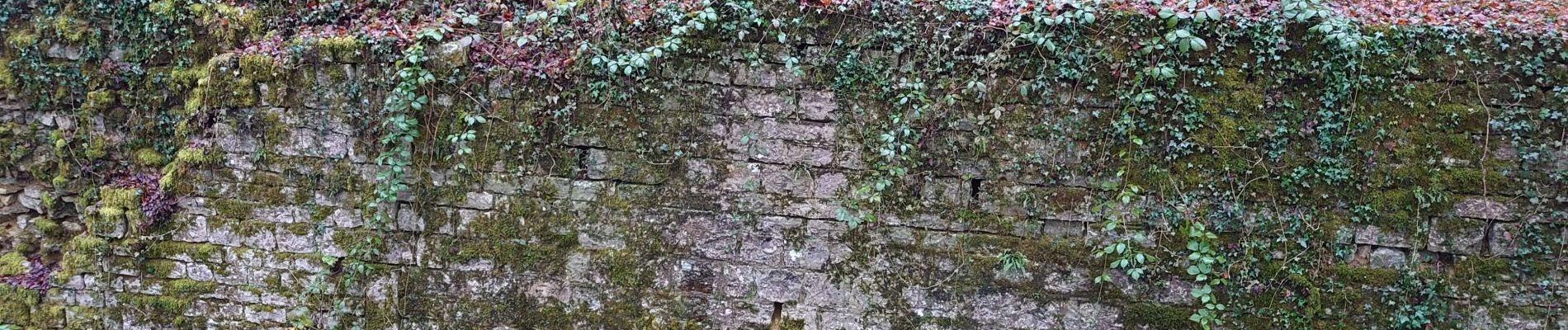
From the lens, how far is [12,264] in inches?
160

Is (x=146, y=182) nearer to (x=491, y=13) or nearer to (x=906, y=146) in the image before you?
(x=491, y=13)

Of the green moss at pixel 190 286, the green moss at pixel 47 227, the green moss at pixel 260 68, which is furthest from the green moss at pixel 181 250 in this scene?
the green moss at pixel 260 68

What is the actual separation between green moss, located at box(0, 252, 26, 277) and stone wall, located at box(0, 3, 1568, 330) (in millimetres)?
14

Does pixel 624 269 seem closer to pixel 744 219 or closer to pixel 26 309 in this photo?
pixel 744 219

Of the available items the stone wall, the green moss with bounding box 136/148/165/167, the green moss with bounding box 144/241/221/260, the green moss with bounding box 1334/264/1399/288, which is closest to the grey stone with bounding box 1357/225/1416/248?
the stone wall

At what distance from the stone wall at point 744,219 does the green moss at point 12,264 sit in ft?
0.05

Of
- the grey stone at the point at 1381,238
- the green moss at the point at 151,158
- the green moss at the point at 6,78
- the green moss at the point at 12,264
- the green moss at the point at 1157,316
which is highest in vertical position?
the green moss at the point at 6,78

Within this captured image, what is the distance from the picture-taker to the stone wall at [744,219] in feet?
11.0

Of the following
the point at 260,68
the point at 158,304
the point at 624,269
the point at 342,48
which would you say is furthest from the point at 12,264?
the point at 624,269

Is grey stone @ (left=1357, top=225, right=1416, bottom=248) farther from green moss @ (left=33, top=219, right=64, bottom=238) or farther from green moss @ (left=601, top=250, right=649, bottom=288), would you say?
green moss @ (left=33, top=219, right=64, bottom=238)

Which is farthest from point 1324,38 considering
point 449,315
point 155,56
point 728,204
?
point 155,56

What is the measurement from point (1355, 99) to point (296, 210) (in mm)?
5034

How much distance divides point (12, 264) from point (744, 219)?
406 cm

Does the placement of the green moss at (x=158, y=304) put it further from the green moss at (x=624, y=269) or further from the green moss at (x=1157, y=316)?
the green moss at (x=1157, y=316)
